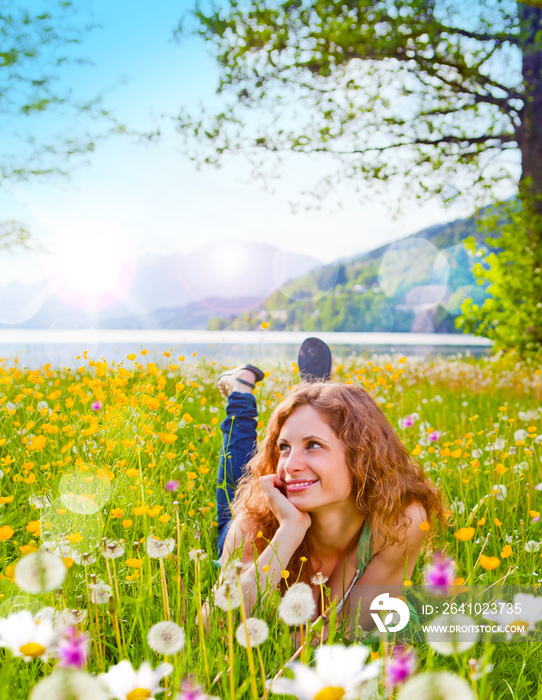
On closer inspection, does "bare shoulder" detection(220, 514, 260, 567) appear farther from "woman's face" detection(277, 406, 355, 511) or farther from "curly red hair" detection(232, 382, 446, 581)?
"woman's face" detection(277, 406, 355, 511)

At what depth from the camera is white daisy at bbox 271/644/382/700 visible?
72 cm

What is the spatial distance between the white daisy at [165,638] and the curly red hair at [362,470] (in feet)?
4.15

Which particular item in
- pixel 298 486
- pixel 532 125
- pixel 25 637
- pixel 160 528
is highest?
pixel 532 125

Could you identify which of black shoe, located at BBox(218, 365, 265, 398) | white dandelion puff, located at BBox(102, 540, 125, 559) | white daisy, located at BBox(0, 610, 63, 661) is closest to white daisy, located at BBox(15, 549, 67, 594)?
white daisy, located at BBox(0, 610, 63, 661)

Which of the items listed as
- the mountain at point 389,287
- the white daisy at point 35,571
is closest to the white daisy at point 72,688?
the white daisy at point 35,571

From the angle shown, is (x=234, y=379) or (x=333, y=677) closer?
(x=333, y=677)

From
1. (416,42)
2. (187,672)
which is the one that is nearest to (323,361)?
(187,672)

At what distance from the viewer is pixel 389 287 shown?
436 feet

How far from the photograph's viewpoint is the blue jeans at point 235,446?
3111 mm

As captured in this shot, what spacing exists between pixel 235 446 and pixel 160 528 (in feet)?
4.56

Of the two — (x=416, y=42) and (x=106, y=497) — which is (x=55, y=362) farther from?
(x=416, y=42)

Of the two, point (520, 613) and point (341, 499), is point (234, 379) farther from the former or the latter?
point (520, 613)

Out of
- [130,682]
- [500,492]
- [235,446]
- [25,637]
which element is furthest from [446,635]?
[235,446]

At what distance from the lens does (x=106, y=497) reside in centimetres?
235
